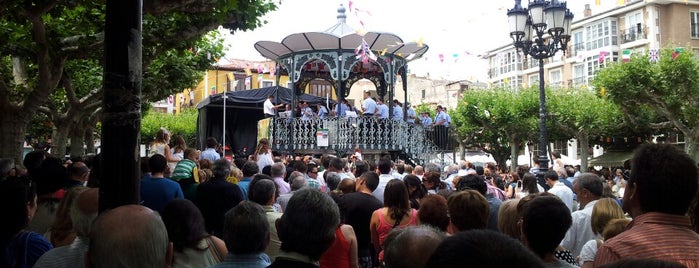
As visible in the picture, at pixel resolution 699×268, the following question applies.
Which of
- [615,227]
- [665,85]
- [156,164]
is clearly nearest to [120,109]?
[615,227]

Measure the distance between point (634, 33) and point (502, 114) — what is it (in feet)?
48.2

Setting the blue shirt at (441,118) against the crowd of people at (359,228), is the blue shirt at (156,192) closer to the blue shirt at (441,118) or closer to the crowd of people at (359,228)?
the crowd of people at (359,228)

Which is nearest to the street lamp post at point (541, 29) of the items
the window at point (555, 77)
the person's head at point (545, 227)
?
the person's head at point (545, 227)

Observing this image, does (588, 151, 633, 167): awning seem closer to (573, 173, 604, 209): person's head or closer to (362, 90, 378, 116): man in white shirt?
(362, 90, 378, 116): man in white shirt

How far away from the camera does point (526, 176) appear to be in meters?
7.97

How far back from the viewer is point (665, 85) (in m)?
28.7

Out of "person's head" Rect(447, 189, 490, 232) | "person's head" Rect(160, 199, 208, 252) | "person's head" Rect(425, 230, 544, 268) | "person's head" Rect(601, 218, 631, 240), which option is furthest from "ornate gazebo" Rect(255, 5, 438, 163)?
"person's head" Rect(425, 230, 544, 268)

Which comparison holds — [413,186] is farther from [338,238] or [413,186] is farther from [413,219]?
[338,238]

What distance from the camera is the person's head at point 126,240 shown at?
2.55m

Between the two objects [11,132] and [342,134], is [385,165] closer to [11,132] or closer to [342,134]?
[11,132]

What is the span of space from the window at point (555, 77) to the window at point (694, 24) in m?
12.3

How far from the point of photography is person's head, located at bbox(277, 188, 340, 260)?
10.3ft

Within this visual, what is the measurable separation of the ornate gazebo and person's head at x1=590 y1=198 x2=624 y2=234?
14.2 m

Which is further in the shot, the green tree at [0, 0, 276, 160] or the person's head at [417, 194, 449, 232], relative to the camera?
the green tree at [0, 0, 276, 160]
